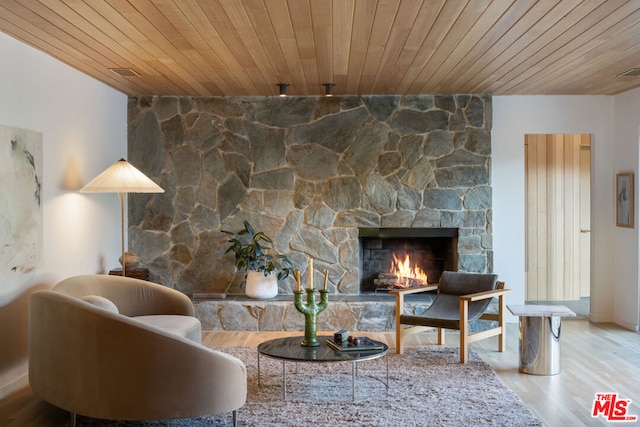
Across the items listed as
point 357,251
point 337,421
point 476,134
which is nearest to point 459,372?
point 337,421

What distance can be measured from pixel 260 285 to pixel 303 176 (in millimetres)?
1233

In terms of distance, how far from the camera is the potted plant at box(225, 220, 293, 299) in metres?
6.66

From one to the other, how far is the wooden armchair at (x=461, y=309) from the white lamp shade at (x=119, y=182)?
232 cm

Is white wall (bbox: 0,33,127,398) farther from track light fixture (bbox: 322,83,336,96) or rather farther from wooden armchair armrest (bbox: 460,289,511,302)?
wooden armchair armrest (bbox: 460,289,511,302)

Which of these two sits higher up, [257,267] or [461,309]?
[257,267]

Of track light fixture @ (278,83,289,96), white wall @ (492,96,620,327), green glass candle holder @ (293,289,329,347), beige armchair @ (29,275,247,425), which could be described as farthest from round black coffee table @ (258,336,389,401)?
white wall @ (492,96,620,327)

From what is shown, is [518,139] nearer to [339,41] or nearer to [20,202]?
[339,41]

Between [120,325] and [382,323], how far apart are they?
3.48 m

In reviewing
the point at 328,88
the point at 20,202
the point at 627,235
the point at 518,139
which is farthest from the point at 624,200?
the point at 20,202

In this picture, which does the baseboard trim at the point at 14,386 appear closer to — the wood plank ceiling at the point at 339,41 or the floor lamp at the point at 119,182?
the floor lamp at the point at 119,182

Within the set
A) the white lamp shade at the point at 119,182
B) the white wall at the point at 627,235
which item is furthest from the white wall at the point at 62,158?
the white wall at the point at 627,235

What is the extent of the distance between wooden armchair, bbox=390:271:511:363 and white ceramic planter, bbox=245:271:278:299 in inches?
59.3

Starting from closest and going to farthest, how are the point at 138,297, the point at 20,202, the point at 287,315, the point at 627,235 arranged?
1. the point at 20,202
2. the point at 138,297
3. the point at 287,315
4. the point at 627,235

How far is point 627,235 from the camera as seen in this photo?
678 cm
